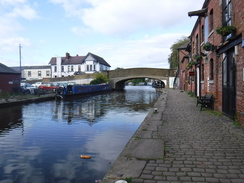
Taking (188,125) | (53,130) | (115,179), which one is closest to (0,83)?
(53,130)

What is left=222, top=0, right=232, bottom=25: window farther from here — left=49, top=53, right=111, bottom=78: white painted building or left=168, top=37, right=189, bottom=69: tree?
left=49, top=53, right=111, bottom=78: white painted building

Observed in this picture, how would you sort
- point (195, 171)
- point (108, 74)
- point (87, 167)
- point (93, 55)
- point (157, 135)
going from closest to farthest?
point (195, 171), point (87, 167), point (157, 135), point (108, 74), point (93, 55)

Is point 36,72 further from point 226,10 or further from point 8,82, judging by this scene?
point 226,10

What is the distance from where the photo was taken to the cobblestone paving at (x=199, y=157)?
3.32 meters

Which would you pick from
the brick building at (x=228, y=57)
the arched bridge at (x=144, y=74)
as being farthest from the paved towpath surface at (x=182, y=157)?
the arched bridge at (x=144, y=74)

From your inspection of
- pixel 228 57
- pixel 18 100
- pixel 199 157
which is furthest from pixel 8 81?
pixel 199 157

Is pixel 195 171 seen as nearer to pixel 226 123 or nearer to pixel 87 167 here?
pixel 87 167

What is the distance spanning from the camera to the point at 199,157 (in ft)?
13.7

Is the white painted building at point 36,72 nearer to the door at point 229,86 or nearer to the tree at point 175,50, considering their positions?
the tree at point 175,50

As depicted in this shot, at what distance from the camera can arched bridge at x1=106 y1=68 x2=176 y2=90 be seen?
43.1 metres

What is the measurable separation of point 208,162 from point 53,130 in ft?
19.0

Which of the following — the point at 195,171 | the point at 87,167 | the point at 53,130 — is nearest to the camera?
the point at 195,171

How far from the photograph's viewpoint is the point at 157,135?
590cm

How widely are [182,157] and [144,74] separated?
4029 cm
